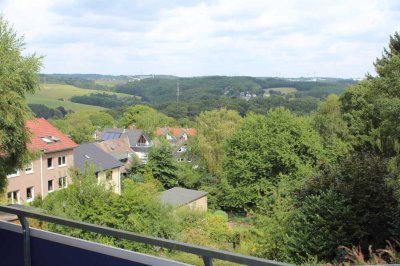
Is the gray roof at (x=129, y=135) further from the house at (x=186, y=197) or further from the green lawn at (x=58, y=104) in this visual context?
the green lawn at (x=58, y=104)

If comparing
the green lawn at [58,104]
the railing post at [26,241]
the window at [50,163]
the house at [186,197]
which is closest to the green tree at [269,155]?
the house at [186,197]

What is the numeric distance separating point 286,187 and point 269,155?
15386mm

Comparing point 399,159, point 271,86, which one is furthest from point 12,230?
point 271,86

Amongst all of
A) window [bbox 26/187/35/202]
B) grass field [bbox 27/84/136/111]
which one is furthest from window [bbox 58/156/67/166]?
grass field [bbox 27/84/136/111]

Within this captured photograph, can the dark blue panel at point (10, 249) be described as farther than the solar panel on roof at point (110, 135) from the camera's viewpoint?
No

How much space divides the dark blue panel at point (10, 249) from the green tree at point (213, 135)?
130ft

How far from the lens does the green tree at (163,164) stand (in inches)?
1678

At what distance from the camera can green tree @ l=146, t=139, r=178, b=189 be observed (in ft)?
140

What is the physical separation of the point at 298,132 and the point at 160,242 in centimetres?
3294

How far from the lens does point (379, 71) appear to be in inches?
1228

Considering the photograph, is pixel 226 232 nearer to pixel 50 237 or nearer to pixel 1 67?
pixel 1 67

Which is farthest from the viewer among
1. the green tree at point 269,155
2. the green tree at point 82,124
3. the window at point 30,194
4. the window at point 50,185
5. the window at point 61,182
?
the green tree at point 82,124

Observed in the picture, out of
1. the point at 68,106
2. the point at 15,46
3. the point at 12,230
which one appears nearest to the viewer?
the point at 12,230

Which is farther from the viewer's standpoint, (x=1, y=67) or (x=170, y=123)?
(x=170, y=123)
